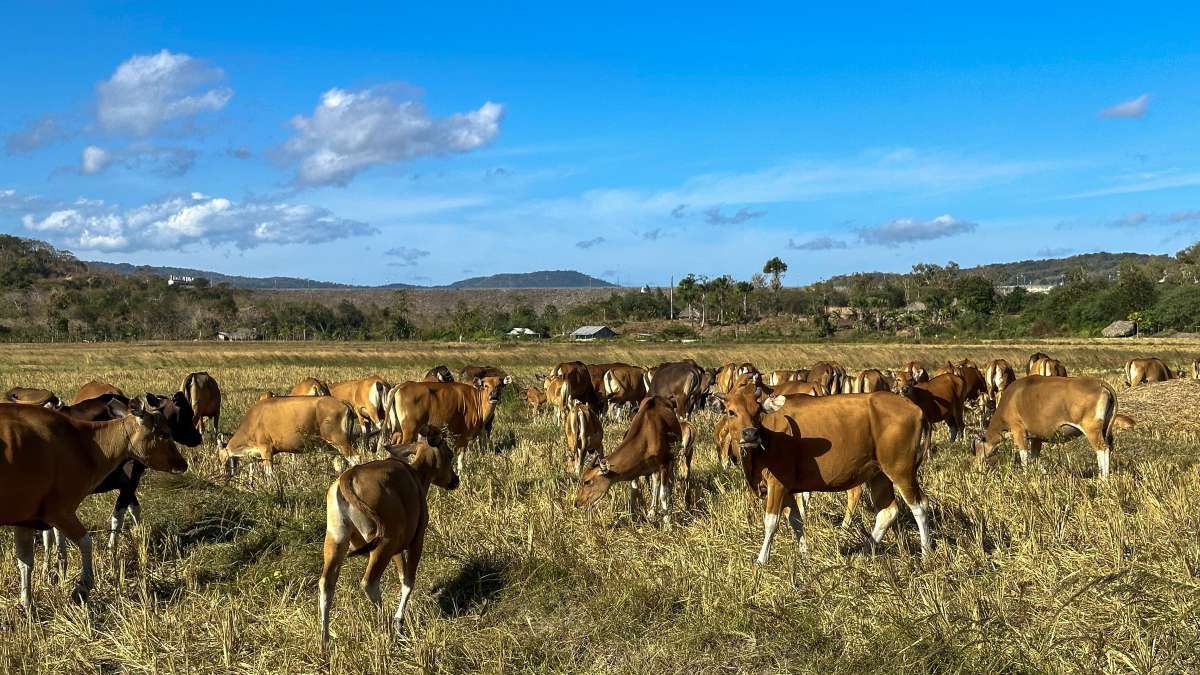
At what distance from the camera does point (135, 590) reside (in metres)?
7.89

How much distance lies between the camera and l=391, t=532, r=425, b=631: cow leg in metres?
6.93

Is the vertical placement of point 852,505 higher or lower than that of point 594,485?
lower

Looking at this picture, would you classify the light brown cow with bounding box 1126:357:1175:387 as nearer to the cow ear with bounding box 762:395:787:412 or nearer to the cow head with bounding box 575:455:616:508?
the cow ear with bounding box 762:395:787:412

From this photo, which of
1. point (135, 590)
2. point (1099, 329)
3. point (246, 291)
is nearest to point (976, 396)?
point (135, 590)

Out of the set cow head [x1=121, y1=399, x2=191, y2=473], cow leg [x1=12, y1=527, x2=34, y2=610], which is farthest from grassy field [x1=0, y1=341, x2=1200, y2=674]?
cow head [x1=121, y1=399, x2=191, y2=473]

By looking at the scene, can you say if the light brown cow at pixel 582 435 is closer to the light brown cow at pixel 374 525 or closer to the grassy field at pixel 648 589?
the grassy field at pixel 648 589

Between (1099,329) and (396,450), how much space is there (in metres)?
86.2

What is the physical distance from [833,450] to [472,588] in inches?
144

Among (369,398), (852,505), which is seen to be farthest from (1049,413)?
(369,398)

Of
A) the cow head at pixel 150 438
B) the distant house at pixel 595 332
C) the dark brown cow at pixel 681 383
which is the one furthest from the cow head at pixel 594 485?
the distant house at pixel 595 332

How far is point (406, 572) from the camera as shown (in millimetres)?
7117

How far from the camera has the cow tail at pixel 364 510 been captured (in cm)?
667

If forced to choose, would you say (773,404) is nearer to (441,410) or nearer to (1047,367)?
(441,410)

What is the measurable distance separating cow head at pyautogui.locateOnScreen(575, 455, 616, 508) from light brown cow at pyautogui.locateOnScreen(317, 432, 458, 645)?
8.59 feet
